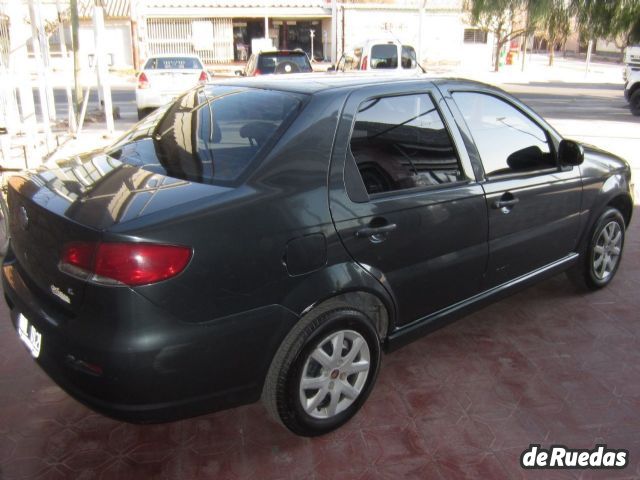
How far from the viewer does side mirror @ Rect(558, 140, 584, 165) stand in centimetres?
381

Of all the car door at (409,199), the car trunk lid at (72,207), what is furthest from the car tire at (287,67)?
the car trunk lid at (72,207)

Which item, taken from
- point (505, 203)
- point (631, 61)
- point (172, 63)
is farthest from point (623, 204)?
point (631, 61)

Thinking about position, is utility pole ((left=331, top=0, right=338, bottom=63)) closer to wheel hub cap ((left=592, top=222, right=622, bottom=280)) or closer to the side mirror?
wheel hub cap ((left=592, top=222, right=622, bottom=280))

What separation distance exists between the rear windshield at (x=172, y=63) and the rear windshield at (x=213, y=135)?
11.1 m

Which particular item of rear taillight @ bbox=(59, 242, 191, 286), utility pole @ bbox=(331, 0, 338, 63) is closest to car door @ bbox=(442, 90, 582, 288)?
rear taillight @ bbox=(59, 242, 191, 286)

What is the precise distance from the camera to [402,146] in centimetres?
309

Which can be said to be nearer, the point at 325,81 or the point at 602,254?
the point at 325,81

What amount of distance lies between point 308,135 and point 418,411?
60.7 inches

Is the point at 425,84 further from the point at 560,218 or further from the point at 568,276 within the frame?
the point at 568,276

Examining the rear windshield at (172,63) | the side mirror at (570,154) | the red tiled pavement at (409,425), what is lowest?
the red tiled pavement at (409,425)

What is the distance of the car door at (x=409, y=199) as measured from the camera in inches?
107

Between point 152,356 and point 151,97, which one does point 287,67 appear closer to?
point 151,97

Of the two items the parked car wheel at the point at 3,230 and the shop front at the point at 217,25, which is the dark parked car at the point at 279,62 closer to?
the parked car wheel at the point at 3,230

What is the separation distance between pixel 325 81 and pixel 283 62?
452 inches
